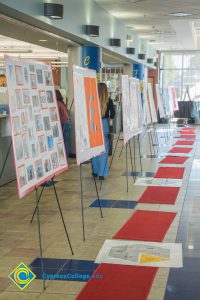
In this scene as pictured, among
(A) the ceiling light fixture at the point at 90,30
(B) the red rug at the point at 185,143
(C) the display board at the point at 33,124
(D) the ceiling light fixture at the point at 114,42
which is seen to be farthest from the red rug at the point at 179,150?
(C) the display board at the point at 33,124

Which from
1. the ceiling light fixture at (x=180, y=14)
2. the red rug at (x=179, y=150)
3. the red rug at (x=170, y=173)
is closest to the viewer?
the red rug at (x=170, y=173)

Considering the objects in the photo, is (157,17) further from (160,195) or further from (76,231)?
(76,231)

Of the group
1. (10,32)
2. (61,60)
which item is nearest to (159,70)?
(61,60)

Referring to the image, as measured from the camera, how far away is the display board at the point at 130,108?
24.7 feet

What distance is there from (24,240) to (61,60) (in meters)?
16.3

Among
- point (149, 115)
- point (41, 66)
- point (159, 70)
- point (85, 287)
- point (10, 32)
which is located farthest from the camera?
point (159, 70)

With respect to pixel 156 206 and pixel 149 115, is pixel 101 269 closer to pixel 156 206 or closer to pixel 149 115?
pixel 156 206

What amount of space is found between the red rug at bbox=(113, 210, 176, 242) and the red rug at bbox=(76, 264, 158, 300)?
0.84 meters

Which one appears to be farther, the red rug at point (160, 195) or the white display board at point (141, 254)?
the red rug at point (160, 195)

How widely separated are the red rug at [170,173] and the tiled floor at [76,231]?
0.34 meters

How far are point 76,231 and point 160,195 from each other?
A: 6.91 ft

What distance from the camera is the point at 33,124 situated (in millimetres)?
3721

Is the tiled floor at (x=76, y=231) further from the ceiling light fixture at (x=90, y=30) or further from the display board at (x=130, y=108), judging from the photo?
the ceiling light fixture at (x=90, y=30)

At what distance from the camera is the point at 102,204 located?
6523 mm
